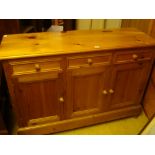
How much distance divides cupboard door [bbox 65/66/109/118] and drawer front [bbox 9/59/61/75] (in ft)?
0.42

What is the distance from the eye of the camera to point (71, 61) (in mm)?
1205

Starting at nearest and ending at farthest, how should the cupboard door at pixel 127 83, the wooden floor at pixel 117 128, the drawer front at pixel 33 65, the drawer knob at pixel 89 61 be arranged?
the drawer front at pixel 33 65, the drawer knob at pixel 89 61, the cupboard door at pixel 127 83, the wooden floor at pixel 117 128

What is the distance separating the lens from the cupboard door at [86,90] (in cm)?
129

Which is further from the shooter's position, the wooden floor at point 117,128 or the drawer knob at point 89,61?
the wooden floor at point 117,128

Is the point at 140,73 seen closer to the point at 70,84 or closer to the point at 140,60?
the point at 140,60

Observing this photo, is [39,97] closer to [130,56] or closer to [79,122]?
[79,122]

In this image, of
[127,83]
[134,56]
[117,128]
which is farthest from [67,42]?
[117,128]

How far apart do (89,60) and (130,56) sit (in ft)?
1.12

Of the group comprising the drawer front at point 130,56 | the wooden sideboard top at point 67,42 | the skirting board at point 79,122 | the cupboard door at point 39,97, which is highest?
the wooden sideboard top at point 67,42

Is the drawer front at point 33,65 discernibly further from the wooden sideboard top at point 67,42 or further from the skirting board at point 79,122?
the skirting board at point 79,122

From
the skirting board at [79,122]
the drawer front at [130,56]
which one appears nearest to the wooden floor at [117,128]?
the skirting board at [79,122]

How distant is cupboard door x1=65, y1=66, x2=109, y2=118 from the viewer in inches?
51.0

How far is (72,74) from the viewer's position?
1.27 meters

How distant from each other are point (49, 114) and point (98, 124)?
53 centimetres
